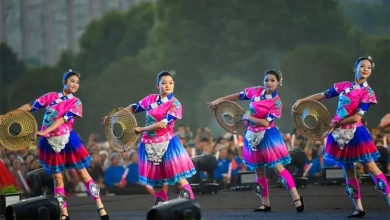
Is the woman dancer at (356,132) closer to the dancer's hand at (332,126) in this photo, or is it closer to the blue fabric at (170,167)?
the dancer's hand at (332,126)

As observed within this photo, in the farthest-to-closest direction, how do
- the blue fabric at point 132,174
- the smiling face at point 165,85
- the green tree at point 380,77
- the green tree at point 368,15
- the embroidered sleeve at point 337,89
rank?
1. the green tree at point 368,15
2. the green tree at point 380,77
3. the blue fabric at point 132,174
4. the embroidered sleeve at point 337,89
5. the smiling face at point 165,85

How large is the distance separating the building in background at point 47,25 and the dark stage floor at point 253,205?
7781 mm

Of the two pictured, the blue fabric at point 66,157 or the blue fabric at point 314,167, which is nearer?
the blue fabric at point 66,157

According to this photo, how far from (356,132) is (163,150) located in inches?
87.6

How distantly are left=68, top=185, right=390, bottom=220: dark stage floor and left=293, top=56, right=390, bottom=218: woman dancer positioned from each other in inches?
17.2

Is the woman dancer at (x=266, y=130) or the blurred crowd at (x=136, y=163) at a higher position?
the woman dancer at (x=266, y=130)

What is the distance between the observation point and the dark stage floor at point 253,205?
34.1 feet

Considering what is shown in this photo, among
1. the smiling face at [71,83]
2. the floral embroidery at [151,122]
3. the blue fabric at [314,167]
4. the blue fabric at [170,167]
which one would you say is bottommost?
the blue fabric at [314,167]

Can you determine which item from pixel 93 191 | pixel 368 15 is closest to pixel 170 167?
pixel 93 191

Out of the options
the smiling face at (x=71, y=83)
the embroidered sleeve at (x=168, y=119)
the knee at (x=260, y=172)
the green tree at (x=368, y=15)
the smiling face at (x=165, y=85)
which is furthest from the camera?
the green tree at (x=368, y=15)

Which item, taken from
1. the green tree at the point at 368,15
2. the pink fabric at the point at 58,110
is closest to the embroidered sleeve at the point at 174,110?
the pink fabric at the point at 58,110

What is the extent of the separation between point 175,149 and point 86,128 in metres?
12.8

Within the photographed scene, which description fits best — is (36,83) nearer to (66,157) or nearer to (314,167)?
(314,167)

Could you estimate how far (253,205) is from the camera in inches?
476
